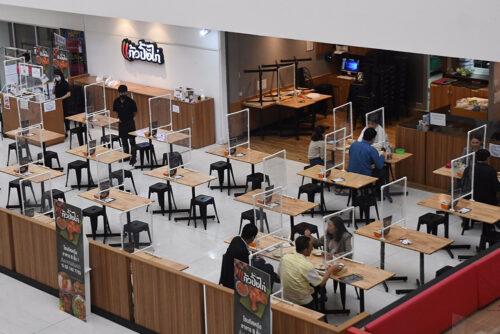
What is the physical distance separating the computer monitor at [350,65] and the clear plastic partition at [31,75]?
6.87m

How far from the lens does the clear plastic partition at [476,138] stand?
12.4 metres

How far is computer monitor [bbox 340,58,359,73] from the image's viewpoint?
19000mm

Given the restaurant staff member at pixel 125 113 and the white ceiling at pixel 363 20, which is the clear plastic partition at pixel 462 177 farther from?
the restaurant staff member at pixel 125 113

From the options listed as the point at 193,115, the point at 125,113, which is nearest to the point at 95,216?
the point at 125,113

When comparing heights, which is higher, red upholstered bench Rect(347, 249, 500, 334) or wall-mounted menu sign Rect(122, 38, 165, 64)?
wall-mounted menu sign Rect(122, 38, 165, 64)

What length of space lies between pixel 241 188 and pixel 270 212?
11.2 ft

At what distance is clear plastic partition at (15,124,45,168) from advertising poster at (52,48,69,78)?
10.1 feet

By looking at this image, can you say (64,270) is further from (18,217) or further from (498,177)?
(498,177)

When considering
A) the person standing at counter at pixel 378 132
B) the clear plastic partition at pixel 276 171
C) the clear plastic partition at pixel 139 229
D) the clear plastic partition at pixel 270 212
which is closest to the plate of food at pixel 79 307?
the clear plastic partition at pixel 139 229

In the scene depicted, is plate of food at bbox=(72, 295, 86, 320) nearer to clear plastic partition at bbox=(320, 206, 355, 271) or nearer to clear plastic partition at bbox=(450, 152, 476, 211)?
clear plastic partition at bbox=(320, 206, 355, 271)

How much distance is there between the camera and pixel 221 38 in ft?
53.6

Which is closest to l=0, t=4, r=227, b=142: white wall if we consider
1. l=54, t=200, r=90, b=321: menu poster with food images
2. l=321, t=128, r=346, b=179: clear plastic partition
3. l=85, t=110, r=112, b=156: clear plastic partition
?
l=85, t=110, r=112, b=156: clear plastic partition

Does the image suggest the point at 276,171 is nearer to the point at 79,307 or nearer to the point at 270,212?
the point at 270,212

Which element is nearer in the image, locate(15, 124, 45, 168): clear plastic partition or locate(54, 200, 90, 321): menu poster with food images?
locate(54, 200, 90, 321): menu poster with food images
